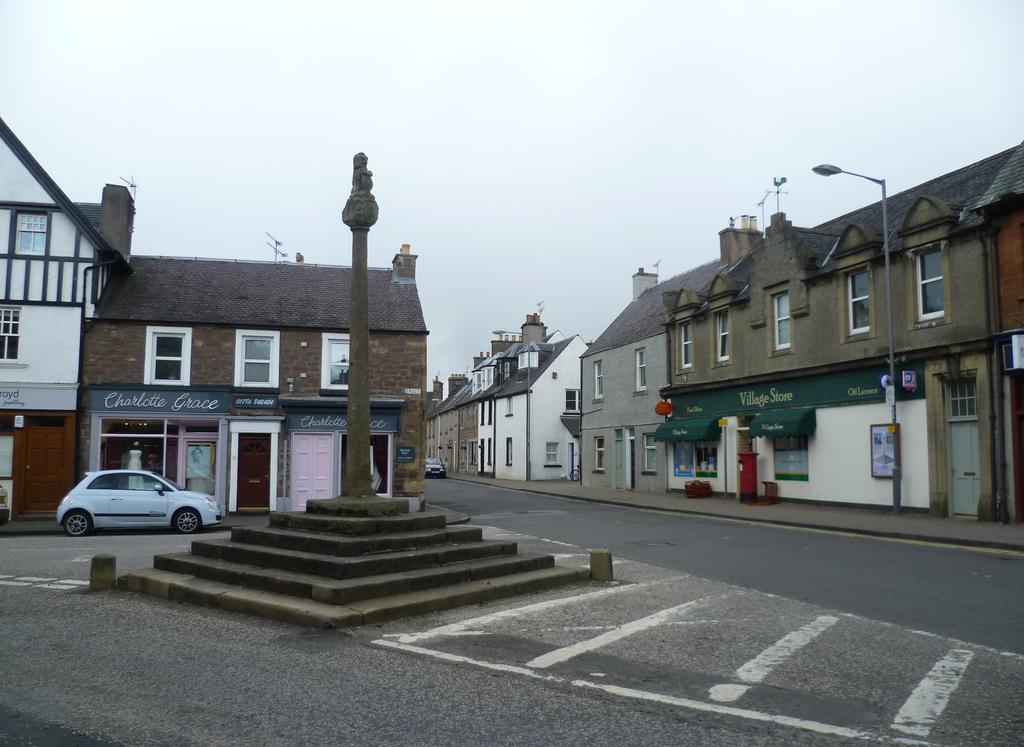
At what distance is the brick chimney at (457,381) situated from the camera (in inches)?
2800

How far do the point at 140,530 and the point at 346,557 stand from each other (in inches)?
495

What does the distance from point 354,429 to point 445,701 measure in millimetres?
6120

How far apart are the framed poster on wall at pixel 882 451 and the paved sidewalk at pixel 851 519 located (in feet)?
3.37

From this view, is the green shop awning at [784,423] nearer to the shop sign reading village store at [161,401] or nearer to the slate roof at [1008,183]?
the slate roof at [1008,183]

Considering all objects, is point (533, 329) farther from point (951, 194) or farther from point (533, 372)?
point (951, 194)

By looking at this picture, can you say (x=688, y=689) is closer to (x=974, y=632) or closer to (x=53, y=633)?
(x=974, y=632)

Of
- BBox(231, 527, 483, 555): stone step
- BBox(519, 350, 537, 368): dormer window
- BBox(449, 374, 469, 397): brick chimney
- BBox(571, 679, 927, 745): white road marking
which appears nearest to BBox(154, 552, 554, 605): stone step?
BBox(231, 527, 483, 555): stone step

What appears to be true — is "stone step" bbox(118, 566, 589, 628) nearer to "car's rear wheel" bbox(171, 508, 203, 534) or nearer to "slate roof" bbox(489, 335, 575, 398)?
"car's rear wheel" bbox(171, 508, 203, 534)

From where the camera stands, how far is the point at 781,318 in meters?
25.2

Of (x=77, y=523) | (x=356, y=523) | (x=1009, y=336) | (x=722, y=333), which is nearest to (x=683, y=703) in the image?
(x=356, y=523)

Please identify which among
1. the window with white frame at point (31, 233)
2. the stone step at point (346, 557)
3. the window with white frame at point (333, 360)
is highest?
the window with white frame at point (31, 233)

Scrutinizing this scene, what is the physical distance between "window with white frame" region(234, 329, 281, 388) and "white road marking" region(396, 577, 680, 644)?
1754 cm

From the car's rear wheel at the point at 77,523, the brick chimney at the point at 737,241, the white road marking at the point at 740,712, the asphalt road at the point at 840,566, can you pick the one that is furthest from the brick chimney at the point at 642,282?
the white road marking at the point at 740,712

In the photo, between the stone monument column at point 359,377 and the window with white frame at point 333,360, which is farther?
the window with white frame at point 333,360
